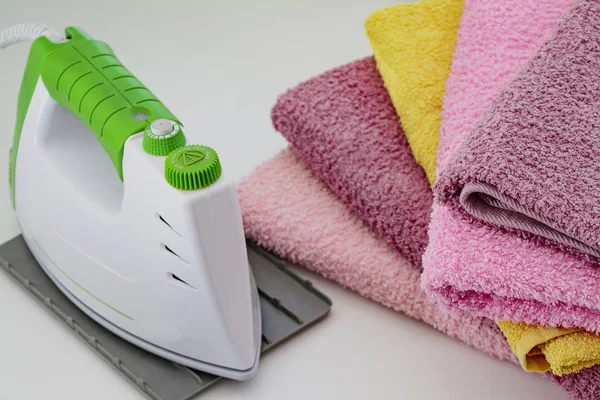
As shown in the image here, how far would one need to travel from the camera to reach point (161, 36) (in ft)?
4.39

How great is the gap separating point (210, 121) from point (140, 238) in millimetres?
385

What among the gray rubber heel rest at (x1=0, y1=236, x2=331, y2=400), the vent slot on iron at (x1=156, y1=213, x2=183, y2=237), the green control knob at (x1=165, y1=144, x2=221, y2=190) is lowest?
the gray rubber heel rest at (x1=0, y1=236, x2=331, y2=400)

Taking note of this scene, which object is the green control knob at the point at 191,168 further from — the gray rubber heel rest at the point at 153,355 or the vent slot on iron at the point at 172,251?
the gray rubber heel rest at the point at 153,355

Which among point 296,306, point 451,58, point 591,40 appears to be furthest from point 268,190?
point 591,40

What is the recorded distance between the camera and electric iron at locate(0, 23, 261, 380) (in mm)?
779

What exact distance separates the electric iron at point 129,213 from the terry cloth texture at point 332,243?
8 cm

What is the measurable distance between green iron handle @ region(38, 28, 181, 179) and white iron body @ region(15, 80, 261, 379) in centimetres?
2

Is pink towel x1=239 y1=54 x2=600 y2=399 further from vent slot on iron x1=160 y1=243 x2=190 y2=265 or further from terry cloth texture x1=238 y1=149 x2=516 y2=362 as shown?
vent slot on iron x1=160 y1=243 x2=190 y2=265

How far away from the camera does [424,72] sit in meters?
0.97

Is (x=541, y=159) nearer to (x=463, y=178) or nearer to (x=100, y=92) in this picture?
(x=463, y=178)

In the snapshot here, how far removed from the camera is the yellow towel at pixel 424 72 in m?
0.74

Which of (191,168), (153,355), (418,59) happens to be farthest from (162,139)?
(418,59)

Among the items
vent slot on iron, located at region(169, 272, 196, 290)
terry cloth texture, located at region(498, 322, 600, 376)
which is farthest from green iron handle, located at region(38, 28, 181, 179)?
terry cloth texture, located at region(498, 322, 600, 376)

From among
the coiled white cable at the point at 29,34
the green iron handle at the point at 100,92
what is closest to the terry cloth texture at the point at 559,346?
the green iron handle at the point at 100,92
